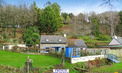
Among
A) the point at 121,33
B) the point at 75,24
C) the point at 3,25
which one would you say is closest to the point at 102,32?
the point at 121,33

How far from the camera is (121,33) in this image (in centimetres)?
4962

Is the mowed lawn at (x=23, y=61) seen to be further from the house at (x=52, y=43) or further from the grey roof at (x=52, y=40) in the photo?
the grey roof at (x=52, y=40)

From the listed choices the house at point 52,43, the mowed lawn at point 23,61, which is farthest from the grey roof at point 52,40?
the mowed lawn at point 23,61

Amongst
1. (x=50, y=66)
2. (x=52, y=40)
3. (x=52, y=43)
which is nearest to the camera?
(x=50, y=66)

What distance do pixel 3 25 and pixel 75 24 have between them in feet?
86.0

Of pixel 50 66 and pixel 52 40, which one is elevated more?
pixel 52 40

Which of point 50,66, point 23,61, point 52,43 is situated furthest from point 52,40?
point 50,66

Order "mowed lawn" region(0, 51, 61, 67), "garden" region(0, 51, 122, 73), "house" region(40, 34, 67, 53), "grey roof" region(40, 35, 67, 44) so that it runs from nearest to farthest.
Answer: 1. "garden" region(0, 51, 122, 73)
2. "mowed lawn" region(0, 51, 61, 67)
3. "house" region(40, 34, 67, 53)
4. "grey roof" region(40, 35, 67, 44)

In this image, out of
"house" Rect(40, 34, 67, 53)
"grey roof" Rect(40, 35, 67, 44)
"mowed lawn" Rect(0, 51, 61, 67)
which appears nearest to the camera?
"mowed lawn" Rect(0, 51, 61, 67)

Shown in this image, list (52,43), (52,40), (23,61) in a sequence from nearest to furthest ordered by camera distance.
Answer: (23,61)
(52,43)
(52,40)

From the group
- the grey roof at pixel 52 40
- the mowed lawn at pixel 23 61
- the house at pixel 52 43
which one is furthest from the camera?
the grey roof at pixel 52 40

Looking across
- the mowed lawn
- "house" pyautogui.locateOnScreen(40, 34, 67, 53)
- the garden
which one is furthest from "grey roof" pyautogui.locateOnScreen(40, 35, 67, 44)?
the garden

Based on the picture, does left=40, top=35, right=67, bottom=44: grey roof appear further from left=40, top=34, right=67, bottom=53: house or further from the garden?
the garden

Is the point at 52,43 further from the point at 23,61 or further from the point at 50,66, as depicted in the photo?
the point at 50,66
